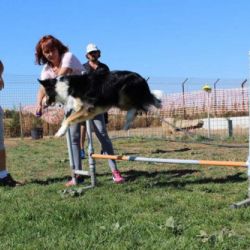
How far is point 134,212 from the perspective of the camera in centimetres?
Result: 437

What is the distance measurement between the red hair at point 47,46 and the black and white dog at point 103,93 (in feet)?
2.79

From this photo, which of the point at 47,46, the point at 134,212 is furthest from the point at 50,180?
the point at 134,212

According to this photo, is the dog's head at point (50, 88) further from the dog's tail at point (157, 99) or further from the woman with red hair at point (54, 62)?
the dog's tail at point (157, 99)

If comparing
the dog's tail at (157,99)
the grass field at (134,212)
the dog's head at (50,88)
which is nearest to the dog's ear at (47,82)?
the dog's head at (50,88)

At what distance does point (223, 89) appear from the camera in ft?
59.0

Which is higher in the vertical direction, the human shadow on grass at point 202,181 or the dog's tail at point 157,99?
the dog's tail at point 157,99

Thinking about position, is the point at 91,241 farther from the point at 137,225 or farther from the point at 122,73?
the point at 122,73

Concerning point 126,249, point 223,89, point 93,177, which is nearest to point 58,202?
point 93,177

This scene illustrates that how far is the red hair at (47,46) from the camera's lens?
5.71 meters

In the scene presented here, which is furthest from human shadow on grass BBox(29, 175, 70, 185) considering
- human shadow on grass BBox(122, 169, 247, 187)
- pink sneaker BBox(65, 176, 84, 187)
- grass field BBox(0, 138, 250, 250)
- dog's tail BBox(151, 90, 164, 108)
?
dog's tail BBox(151, 90, 164, 108)

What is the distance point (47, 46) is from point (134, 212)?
2.35 metres

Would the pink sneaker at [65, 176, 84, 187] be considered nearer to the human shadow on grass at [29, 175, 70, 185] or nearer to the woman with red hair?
the woman with red hair

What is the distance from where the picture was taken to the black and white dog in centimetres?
476

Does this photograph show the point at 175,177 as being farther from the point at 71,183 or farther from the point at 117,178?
the point at 71,183
